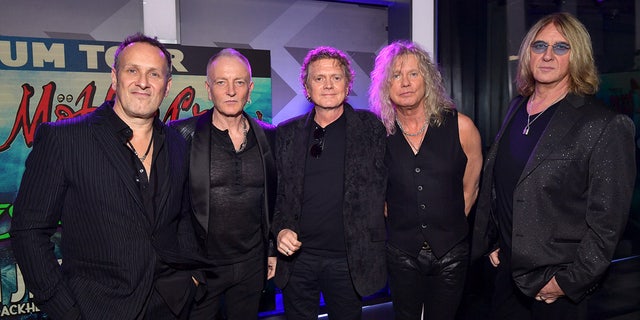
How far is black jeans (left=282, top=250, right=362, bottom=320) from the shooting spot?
7.83 feet

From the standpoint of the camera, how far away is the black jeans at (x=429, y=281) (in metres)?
2.37

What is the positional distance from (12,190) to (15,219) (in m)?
1.29

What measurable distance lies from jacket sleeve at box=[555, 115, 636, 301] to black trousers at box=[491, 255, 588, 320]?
0.33 feet

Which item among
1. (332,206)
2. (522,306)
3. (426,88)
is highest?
(426,88)

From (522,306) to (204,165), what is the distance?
1854 mm

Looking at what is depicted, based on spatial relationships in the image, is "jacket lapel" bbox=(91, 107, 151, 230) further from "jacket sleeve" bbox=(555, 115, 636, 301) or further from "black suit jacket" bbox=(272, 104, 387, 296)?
"jacket sleeve" bbox=(555, 115, 636, 301)

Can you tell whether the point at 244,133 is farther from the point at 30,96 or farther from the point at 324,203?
the point at 30,96

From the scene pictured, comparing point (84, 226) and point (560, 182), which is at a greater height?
point (560, 182)

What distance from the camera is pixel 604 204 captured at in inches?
73.9

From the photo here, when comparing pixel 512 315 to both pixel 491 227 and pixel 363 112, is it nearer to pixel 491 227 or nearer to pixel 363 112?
pixel 491 227

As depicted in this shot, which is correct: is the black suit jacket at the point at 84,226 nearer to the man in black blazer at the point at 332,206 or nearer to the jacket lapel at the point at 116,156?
the jacket lapel at the point at 116,156

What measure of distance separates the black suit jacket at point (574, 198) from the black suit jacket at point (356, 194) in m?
0.71

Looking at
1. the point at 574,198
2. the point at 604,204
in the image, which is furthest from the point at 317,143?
the point at 604,204

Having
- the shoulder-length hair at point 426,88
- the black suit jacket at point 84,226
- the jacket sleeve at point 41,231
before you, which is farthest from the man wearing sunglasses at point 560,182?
the jacket sleeve at point 41,231
